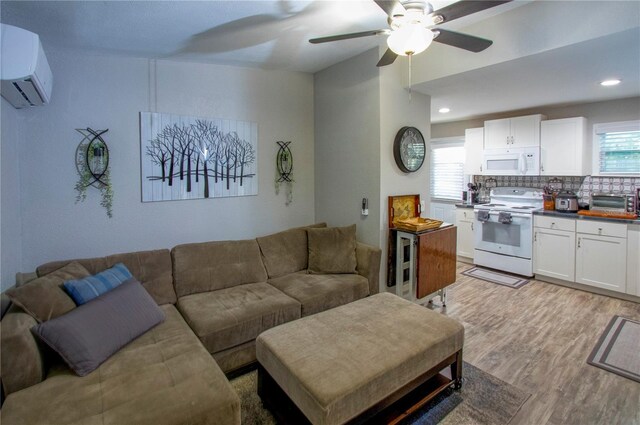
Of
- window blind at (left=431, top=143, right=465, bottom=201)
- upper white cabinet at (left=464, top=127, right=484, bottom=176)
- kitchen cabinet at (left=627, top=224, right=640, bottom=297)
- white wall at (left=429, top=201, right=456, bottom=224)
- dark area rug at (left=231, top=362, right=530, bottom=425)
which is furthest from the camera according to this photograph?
white wall at (left=429, top=201, right=456, bottom=224)

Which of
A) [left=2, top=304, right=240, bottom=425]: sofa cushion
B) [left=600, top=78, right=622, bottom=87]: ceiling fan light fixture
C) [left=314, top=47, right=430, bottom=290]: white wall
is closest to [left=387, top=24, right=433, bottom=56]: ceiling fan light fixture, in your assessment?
[left=314, top=47, right=430, bottom=290]: white wall

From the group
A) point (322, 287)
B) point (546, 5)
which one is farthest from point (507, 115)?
point (322, 287)

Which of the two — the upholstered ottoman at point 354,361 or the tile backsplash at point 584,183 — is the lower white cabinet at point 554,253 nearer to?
the tile backsplash at point 584,183

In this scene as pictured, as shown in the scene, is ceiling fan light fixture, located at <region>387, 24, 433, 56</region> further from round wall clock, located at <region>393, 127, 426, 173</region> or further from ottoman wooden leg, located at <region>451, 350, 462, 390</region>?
ottoman wooden leg, located at <region>451, 350, 462, 390</region>

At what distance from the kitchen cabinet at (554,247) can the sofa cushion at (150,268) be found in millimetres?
4336

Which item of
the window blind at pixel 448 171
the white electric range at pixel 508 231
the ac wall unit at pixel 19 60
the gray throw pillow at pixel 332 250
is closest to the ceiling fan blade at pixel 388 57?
the gray throw pillow at pixel 332 250

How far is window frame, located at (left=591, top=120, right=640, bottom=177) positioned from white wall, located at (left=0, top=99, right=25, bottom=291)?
19.4 feet

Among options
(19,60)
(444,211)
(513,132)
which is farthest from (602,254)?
(19,60)

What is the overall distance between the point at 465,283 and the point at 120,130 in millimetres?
4200

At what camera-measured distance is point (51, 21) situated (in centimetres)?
212

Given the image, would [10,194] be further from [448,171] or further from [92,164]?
[448,171]

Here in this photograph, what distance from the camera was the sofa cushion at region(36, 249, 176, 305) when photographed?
246 cm

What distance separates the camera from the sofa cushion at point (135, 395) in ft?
4.46

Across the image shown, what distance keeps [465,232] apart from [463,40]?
371 centimetres
